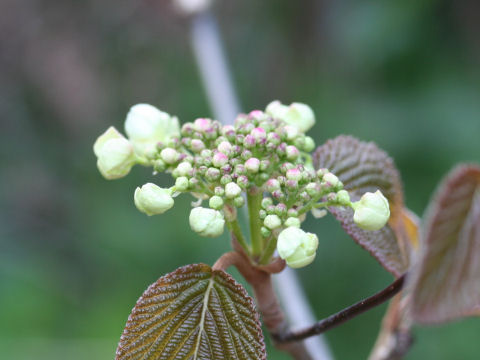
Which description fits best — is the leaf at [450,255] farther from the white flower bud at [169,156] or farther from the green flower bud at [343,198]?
the white flower bud at [169,156]

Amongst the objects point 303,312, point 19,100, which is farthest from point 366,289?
point 19,100

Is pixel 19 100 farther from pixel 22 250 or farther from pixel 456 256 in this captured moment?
pixel 456 256

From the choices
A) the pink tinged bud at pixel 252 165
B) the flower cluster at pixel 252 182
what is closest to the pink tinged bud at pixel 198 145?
the flower cluster at pixel 252 182

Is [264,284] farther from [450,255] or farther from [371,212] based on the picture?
[450,255]

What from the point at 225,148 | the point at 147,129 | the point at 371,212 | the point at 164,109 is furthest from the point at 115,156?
the point at 164,109

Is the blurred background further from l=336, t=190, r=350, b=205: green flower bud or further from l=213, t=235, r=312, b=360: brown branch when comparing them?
l=336, t=190, r=350, b=205: green flower bud

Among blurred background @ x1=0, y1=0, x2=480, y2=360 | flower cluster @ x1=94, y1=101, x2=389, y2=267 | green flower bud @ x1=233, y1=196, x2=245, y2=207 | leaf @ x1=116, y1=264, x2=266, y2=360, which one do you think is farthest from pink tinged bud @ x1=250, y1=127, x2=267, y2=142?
blurred background @ x1=0, y1=0, x2=480, y2=360
